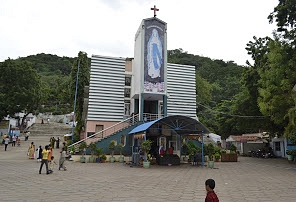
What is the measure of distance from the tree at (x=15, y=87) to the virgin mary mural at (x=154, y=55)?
651 inches

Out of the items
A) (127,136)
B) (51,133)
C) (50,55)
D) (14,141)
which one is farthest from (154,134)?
(50,55)

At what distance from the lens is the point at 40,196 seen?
6840mm

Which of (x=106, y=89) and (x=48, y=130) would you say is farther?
(x=48, y=130)

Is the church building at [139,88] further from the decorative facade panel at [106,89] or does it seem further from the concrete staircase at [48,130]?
the concrete staircase at [48,130]

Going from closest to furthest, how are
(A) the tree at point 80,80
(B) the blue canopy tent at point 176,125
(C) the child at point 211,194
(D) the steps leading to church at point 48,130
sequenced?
→ (C) the child at point 211,194, (B) the blue canopy tent at point 176,125, (A) the tree at point 80,80, (D) the steps leading to church at point 48,130

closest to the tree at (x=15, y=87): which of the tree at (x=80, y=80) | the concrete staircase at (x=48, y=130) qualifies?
the tree at (x=80, y=80)

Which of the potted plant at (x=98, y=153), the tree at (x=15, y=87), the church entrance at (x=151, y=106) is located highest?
the tree at (x=15, y=87)

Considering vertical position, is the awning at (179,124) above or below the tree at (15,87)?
below

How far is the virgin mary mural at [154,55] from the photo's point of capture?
20734mm

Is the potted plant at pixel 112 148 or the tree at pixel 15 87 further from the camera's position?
the tree at pixel 15 87

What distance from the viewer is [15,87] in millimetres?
29344

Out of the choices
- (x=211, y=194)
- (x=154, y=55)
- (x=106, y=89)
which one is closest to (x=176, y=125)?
(x=154, y=55)

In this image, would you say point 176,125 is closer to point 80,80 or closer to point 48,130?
point 80,80

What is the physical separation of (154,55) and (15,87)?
1782 cm
